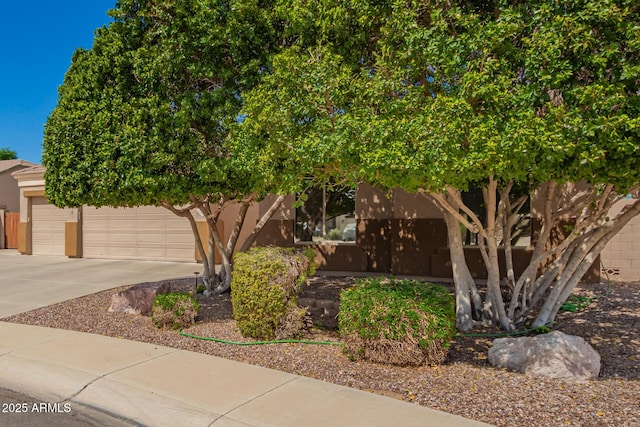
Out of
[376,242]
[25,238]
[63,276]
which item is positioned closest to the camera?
[376,242]

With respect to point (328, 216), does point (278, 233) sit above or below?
below

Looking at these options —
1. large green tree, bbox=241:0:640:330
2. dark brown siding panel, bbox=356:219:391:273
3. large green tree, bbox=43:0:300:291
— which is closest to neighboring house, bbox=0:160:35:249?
large green tree, bbox=43:0:300:291

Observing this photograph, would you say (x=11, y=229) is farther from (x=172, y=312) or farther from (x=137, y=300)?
(x=172, y=312)

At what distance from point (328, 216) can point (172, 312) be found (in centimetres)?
655

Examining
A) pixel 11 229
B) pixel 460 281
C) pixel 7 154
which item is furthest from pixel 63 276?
pixel 7 154

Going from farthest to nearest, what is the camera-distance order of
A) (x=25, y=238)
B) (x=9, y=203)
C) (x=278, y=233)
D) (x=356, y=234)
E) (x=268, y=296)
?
(x=9, y=203), (x=25, y=238), (x=278, y=233), (x=356, y=234), (x=268, y=296)

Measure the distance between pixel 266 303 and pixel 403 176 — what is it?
2.57m

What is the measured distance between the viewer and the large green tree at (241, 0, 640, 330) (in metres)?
4.49

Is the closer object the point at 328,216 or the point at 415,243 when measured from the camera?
the point at 415,243

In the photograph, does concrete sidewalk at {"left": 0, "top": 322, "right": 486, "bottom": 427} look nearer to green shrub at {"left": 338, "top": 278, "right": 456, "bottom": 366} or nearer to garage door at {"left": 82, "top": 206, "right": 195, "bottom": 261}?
green shrub at {"left": 338, "top": 278, "right": 456, "bottom": 366}

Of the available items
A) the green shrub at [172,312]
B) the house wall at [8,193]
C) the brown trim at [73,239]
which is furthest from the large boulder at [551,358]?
the house wall at [8,193]

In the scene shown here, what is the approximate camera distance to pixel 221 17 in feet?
23.9

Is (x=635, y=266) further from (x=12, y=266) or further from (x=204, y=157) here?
(x=12, y=266)

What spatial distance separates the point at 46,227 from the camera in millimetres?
18922
